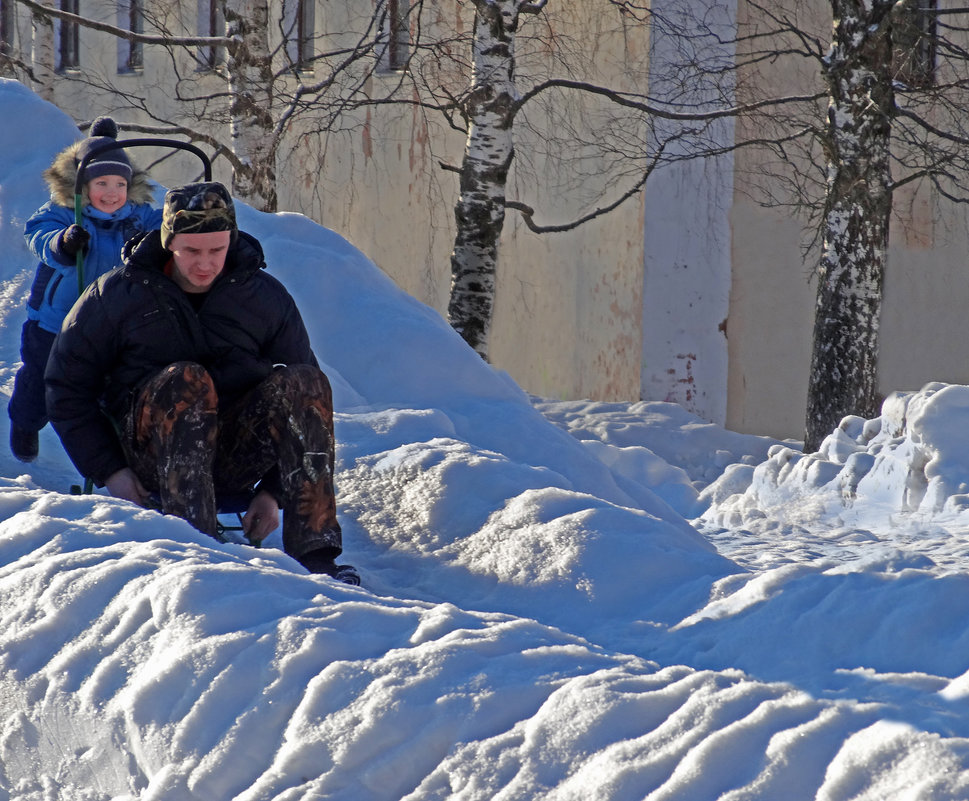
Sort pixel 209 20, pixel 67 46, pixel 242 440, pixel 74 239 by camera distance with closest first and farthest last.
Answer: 1. pixel 242 440
2. pixel 74 239
3. pixel 209 20
4. pixel 67 46

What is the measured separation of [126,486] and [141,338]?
0.43 metres

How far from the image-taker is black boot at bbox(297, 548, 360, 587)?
3617mm

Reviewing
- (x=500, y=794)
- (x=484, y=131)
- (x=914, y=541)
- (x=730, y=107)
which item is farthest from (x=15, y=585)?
(x=730, y=107)

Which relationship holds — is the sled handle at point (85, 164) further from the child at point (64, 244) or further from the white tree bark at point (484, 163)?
the white tree bark at point (484, 163)

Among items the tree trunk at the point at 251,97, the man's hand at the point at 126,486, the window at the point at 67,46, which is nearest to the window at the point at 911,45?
the tree trunk at the point at 251,97

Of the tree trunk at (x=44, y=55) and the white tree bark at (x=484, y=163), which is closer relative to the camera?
the white tree bark at (x=484, y=163)

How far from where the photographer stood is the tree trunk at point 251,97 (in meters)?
9.13

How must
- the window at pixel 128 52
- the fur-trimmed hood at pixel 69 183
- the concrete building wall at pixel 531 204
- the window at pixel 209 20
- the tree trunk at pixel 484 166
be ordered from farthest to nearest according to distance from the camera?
the window at pixel 128 52 < the window at pixel 209 20 < the concrete building wall at pixel 531 204 < the tree trunk at pixel 484 166 < the fur-trimmed hood at pixel 69 183

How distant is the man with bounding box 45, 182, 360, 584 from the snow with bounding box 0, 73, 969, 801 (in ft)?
0.81

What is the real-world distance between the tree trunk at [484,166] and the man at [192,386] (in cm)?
533

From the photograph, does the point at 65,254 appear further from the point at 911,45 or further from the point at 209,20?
the point at 209,20

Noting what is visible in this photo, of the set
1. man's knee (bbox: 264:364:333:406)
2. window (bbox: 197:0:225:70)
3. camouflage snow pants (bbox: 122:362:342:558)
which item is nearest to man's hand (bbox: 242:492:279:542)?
camouflage snow pants (bbox: 122:362:342:558)

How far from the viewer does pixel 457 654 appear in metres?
2.58

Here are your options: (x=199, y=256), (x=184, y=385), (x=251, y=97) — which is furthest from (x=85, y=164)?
(x=251, y=97)
